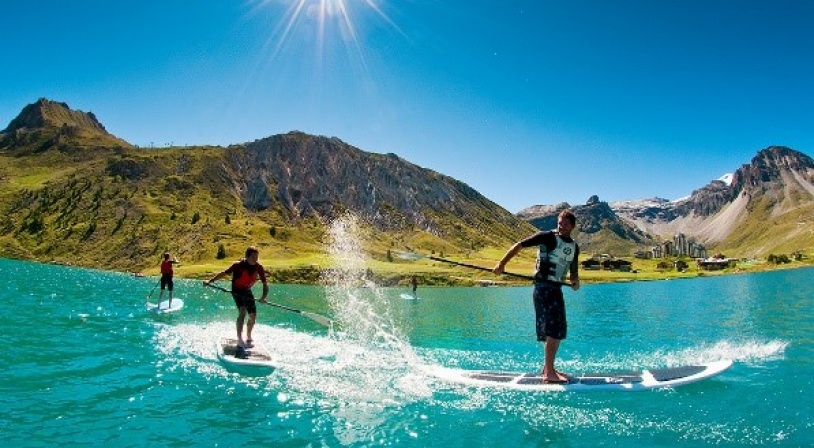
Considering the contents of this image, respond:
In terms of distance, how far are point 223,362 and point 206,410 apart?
6.89m

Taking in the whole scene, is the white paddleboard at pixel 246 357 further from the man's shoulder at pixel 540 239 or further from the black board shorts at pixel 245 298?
the man's shoulder at pixel 540 239

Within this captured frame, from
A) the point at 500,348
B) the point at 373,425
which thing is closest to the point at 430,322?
the point at 500,348

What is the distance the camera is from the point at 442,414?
15414mm

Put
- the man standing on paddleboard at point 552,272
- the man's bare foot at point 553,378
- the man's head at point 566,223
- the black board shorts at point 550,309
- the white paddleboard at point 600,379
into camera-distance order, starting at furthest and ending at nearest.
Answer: the man's bare foot at point 553,378
the white paddleboard at point 600,379
the black board shorts at point 550,309
the man standing on paddleboard at point 552,272
the man's head at point 566,223

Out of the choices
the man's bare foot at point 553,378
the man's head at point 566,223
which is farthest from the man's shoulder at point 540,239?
the man's bare foot at point 553,378

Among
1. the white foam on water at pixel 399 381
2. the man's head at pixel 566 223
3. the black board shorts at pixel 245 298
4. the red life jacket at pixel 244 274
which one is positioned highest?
the man's head at pixel 566 223

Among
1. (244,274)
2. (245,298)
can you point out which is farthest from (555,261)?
(244,274)

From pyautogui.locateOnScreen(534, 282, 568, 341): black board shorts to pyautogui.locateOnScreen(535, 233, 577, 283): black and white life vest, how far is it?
0.28m

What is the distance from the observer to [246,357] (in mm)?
22391

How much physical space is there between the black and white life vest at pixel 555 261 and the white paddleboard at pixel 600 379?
354 centimetres

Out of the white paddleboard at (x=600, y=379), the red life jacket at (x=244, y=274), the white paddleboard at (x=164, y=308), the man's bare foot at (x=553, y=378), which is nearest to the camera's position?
the white paddleboard at (x=600, y=379)

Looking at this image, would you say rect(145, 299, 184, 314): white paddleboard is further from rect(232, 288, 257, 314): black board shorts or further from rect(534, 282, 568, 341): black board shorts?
rect(534, 282, 568, 341): black board shorts

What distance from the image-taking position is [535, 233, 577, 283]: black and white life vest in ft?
55.8

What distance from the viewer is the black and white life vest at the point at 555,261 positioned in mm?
17000
